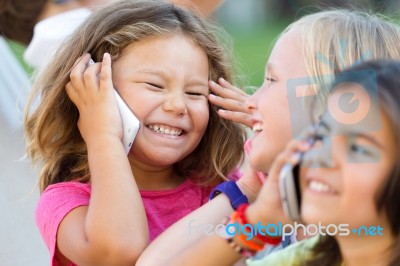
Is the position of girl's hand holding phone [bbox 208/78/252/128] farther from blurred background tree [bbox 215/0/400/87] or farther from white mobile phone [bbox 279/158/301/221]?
white mobile phone [bbox 279/158/301/221]

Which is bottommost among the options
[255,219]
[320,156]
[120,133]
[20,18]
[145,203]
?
[20,18]

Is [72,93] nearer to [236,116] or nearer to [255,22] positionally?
[236,116]

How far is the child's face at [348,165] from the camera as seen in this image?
723mm

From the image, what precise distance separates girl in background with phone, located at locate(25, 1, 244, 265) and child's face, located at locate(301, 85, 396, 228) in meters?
0.42

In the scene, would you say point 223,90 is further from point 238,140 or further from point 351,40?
point 351,40

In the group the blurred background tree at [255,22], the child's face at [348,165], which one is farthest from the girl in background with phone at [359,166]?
the blurred background tree at [255,22]

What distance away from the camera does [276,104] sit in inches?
36.1

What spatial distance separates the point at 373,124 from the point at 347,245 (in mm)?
161

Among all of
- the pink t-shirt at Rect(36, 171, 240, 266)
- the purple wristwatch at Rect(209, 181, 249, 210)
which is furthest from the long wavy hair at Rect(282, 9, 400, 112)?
the pink t-shirt at Rect(36, 171, 240, 266)

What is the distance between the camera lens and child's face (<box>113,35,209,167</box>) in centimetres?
120

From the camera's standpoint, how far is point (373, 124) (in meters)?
0.73

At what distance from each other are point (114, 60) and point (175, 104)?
0.15 metres

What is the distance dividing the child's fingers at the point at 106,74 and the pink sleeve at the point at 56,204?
171 mm

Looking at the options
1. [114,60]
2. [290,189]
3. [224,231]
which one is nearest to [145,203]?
[114,60]
